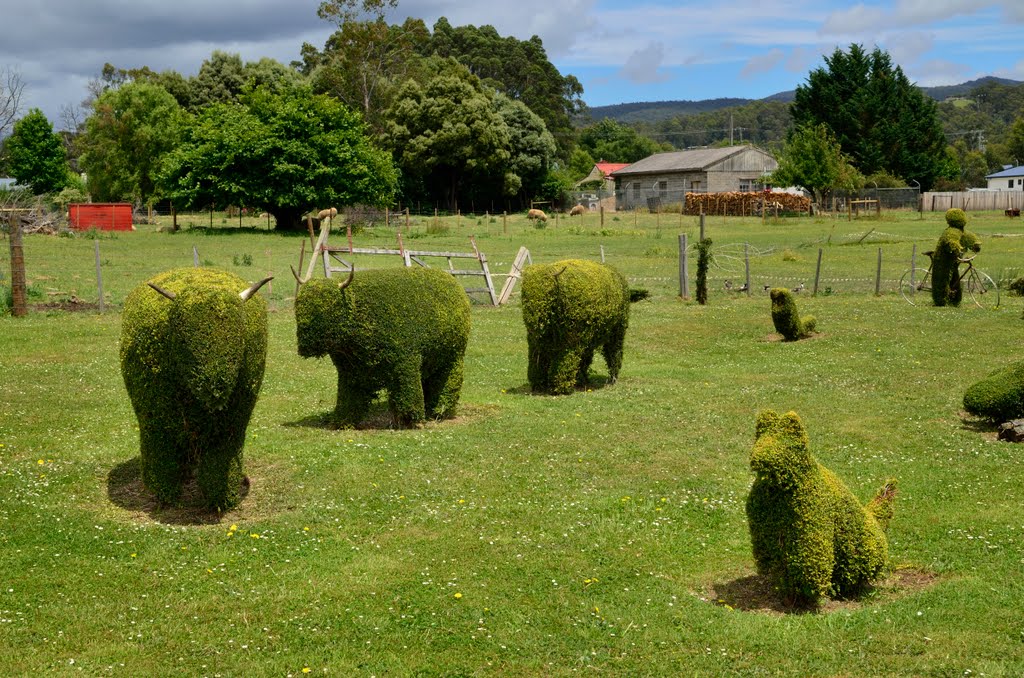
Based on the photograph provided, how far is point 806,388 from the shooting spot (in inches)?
682

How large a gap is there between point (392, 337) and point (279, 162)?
38.0 m

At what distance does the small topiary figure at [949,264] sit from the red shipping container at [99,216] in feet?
137

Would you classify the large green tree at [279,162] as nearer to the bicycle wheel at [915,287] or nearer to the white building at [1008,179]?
the bicycle wheel at [915,287]

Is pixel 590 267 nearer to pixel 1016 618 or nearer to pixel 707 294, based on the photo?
pixel 1016 618

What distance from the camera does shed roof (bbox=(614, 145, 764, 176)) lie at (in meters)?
81.1

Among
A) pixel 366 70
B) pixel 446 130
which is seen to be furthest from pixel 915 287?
pixel 366 70

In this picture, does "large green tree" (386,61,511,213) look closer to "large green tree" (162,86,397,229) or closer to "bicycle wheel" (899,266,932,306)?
"large green tree" (162,86,397,229)

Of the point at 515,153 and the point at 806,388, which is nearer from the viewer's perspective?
the point at 806,388

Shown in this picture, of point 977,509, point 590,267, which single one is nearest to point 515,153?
point 590,267

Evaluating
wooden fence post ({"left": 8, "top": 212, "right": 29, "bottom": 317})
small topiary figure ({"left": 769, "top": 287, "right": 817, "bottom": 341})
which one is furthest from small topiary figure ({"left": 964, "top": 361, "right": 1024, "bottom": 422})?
wooden fence post ({"left": 8, "top": 212, "right": 29, "bottom": 317})

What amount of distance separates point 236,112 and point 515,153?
28957 millimetres

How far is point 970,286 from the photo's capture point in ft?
94.6

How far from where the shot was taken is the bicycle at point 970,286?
26.9 m

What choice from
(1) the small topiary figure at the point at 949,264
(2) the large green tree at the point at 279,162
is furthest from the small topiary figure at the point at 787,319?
(2) the large green tree at the point at 279,162
